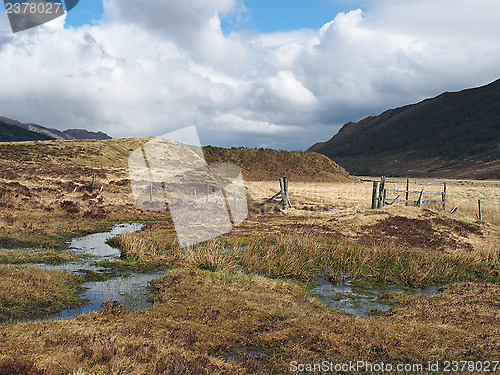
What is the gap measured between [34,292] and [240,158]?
6845cm

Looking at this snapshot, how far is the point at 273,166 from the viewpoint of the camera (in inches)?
3056

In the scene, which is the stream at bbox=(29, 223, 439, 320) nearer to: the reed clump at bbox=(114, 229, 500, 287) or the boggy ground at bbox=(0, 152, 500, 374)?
the boggy ground at bbox=(0, 152, 500, 374)

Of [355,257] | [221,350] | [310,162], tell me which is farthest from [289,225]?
[310,162]

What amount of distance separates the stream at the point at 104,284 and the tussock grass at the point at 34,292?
0.39 metres

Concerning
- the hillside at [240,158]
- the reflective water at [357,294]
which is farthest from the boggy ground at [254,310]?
the hillside at [240,158]

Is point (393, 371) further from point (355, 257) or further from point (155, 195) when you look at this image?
point (155, 195)

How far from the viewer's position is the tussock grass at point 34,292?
9.62 m

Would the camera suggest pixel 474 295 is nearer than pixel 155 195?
Yes

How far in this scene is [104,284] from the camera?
1248 cm

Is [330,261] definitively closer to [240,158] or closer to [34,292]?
[34,292]

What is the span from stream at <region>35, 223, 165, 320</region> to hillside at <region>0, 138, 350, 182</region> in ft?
168

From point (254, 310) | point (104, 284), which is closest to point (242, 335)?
point (254, 310)

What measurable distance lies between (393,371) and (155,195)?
1363 inches

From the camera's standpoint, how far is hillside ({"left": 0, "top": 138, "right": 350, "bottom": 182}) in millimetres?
67125
